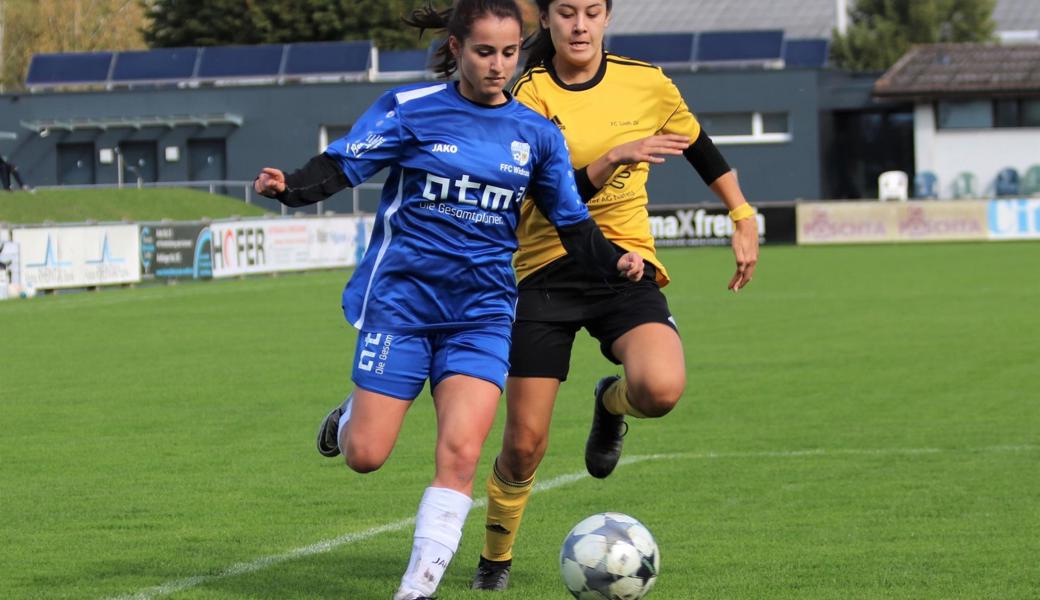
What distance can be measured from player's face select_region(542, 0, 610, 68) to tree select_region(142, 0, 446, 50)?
196ft

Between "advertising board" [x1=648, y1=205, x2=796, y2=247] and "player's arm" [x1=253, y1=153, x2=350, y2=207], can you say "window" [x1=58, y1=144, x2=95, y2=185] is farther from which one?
"player's arm" [x1=253, y1=153, x2=350, y2=207]

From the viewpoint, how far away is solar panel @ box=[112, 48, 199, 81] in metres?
55.0

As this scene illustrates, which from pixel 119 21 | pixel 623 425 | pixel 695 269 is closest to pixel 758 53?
pixel 695 269

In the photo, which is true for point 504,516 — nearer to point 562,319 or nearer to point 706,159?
point 562,319

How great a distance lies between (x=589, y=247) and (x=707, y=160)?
124cm

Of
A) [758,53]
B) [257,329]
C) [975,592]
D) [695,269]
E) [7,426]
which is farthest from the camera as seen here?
[758,53]

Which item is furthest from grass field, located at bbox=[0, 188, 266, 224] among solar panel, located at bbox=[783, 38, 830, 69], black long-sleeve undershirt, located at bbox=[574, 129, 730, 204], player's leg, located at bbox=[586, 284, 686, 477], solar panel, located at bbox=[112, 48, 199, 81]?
player's leg, located at bbox=[586, 284, 686, 477]

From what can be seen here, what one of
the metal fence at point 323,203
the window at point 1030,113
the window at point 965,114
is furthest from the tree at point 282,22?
the window at point 1030,113

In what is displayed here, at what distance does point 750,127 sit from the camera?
54.6 metres

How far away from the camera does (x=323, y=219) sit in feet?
117

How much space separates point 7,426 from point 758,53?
44.0 meters

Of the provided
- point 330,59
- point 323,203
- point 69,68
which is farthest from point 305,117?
point 69,68

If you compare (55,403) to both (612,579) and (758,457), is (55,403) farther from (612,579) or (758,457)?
(612,579)

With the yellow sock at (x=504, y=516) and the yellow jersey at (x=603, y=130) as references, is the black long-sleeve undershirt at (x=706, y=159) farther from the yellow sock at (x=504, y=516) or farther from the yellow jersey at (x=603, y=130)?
the yellow sock at (x=504, y=516)
